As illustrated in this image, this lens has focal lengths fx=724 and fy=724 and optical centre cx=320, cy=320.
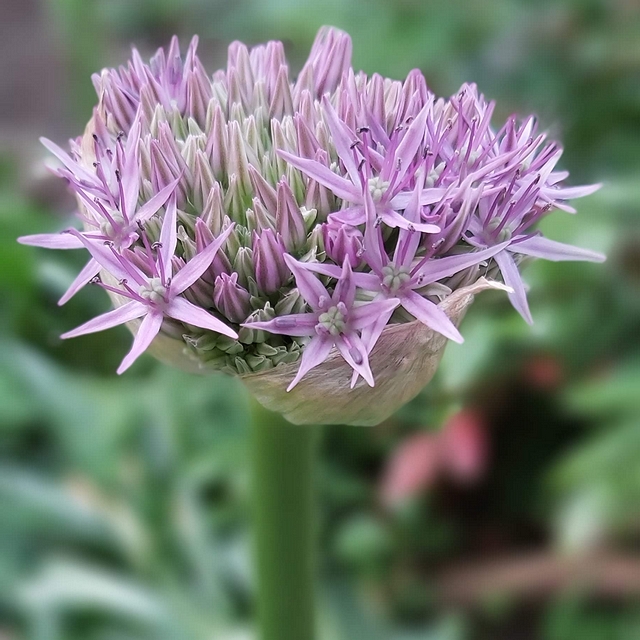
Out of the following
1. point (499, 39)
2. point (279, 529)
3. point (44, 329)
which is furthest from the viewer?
point (499, 39)

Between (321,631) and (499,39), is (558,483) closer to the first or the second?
(321,631)

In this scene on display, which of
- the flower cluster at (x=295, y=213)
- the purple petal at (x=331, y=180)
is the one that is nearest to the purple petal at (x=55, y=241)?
the flower cluster at (x=295, y=213)

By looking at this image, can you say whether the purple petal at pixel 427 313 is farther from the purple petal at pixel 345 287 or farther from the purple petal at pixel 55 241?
the purple petal at pixel 55 241

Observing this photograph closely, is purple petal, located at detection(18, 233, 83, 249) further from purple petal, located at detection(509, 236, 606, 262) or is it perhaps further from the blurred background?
the blurred background

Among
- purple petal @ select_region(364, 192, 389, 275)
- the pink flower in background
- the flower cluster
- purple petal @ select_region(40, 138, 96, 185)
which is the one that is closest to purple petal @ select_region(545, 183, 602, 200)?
the flower cluster

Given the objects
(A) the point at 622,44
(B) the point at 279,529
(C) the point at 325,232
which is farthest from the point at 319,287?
(A) the point at 622,44
